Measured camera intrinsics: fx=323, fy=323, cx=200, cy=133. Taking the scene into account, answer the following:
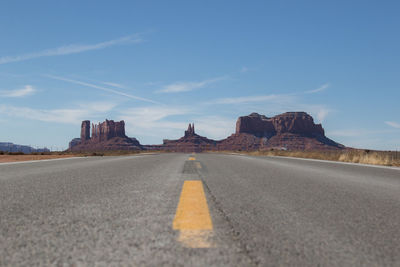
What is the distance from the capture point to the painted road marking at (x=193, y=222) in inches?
67.7

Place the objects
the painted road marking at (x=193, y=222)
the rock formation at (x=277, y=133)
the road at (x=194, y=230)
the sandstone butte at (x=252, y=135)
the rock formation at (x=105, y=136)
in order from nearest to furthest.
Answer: the road at (x=194, y=230) < the painted road marking at (x=193, y=222) < the rock formation at (x=277, y=133) < the sandstone butte at (x=252, y=135) < the rock formation at (x=105, y=136)

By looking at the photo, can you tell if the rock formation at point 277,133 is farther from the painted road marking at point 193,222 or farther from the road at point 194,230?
the painted road marking at point 193,222

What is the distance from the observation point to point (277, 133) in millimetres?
191750

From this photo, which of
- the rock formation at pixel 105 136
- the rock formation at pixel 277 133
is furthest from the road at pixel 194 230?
the rock formation at pixel 105 136

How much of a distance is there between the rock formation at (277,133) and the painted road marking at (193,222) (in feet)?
578

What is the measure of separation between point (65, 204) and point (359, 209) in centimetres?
261

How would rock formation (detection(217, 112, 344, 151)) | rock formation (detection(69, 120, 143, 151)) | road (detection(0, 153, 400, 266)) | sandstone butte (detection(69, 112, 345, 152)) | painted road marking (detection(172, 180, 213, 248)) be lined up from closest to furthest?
road (detection(0, 153, 400, 266)) → painted road marking (detection(172, 180, 213, 248)) → rock formation (detection(217, 112, 344, 151)) → sandstone butte (detection(69, 112, 345, 152)) → rock formation (detection(69, 120, 143, 151))

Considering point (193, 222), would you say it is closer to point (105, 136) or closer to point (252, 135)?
point (252, 135)

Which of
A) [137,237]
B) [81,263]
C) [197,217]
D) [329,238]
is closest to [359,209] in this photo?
[329,238]

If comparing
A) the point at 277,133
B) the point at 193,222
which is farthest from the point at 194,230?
the point at 277,133

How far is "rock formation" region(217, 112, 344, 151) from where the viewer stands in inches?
7092

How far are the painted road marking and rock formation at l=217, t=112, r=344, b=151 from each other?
176056 millimetres

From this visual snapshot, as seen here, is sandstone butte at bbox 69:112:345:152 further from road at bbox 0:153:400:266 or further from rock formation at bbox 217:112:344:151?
road at bbox 0:153:400:266

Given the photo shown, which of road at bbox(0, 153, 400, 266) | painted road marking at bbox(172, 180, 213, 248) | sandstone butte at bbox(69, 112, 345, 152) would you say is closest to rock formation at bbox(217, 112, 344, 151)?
sandstone butte at bbox(69, 112, 345, 152)
